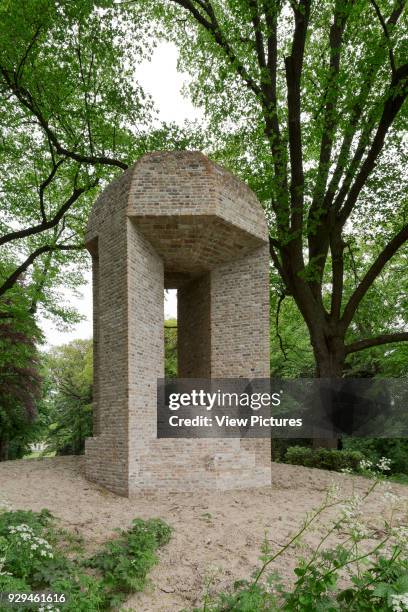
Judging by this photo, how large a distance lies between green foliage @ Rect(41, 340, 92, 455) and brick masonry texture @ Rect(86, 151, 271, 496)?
38.5ft

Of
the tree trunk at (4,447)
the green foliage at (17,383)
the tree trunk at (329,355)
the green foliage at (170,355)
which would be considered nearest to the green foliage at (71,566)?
the tree trunk at (329,355)

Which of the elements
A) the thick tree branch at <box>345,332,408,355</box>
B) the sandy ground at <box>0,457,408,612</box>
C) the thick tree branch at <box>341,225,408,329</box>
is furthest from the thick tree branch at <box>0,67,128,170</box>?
the thick tree branch at <box>345,332,408,355</box>

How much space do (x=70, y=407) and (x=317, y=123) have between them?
1565 centimetres

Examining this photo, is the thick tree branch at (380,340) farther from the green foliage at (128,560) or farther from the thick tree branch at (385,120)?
the green foliage at (128,560)

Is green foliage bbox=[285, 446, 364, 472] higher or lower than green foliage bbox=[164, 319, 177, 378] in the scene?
lower

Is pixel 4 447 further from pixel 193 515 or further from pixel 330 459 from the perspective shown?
pixel 193 515

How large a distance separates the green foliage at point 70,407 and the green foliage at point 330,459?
412 inches

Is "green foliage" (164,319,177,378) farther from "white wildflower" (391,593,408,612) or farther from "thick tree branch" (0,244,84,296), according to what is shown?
"white wildflower" (391,593,408,612)

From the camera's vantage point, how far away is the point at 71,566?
14.4 feet

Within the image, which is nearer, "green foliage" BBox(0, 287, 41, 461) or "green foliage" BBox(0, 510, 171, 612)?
"green foliage" BBox(0, 510, 171, 612)

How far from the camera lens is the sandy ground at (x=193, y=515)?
15.2ft

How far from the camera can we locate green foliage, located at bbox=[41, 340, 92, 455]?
20.7 m

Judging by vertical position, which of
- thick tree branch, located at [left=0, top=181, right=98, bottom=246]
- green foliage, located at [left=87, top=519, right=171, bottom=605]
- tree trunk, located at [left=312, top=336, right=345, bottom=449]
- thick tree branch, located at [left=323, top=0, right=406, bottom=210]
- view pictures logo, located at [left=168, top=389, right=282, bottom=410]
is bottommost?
green foliage, located at [left=87, top=519, right=171, bottom=605]

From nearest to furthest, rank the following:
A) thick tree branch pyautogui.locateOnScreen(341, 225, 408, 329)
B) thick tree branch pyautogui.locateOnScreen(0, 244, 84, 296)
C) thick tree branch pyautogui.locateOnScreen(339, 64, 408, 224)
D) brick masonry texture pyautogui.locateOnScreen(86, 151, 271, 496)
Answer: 1. brick masonry texture pyautogui.locateOnScreen(86, 151, 271, 496)
2. thick tree branch pyautogui.locateOnScreen(339, 64, 408, 224)
3. thick tree branch pyautogui.locateOnScreen(341, 225, 408, 329)
4. thick tree branch pyautogui.locateOnScreen(0, 244, 84, 296)
